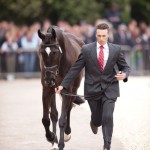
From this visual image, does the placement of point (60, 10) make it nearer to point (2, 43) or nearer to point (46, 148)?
point (2, 43)

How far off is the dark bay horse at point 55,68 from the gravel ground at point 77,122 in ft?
1.63

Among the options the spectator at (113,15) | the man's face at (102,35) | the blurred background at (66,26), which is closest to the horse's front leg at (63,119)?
the man's face at (102,35)

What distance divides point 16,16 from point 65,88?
2094 centimetres

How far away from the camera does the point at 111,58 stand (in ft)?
36.7

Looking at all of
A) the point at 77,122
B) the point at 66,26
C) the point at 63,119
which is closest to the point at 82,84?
the point at 66,26

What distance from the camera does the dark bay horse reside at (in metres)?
11.8

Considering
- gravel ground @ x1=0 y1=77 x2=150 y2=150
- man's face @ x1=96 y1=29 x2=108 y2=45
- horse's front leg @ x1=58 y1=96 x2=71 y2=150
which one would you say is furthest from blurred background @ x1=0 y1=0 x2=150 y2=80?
man's face @ x1=96 y1=29 x2=108 y2=45

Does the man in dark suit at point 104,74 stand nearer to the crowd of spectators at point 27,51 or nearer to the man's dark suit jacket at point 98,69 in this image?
the man's dark suit jacket at point 98,69

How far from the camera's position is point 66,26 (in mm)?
28062

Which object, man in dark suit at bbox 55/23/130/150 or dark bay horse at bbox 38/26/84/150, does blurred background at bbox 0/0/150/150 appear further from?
man in dark suit at bbox 55/23/130/150

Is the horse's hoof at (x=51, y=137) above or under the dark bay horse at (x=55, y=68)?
under

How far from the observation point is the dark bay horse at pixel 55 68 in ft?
38.6

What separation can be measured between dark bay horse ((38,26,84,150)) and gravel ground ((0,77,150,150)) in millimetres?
495

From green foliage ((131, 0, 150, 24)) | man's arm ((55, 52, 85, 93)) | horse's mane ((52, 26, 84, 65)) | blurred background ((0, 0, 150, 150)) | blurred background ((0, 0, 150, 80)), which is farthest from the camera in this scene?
green foliage ((131, 0, 150, 24))
